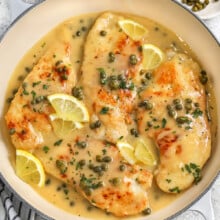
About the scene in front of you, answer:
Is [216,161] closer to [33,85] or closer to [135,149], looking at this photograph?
[135,149]

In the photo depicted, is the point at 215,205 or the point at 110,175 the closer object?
the point at 110,175

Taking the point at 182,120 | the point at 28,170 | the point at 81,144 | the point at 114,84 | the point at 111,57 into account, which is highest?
the point at 111,57

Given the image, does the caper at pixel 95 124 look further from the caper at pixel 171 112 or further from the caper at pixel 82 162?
the caper at pixel 171 112

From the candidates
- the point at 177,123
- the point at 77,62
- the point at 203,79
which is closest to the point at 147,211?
the point at 177,123

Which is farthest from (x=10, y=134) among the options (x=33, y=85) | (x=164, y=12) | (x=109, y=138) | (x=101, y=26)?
(x=164, y=12)

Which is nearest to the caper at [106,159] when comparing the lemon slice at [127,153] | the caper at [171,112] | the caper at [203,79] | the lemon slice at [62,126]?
the lemon slice at [127,153]

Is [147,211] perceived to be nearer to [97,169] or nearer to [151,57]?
[97,169]
